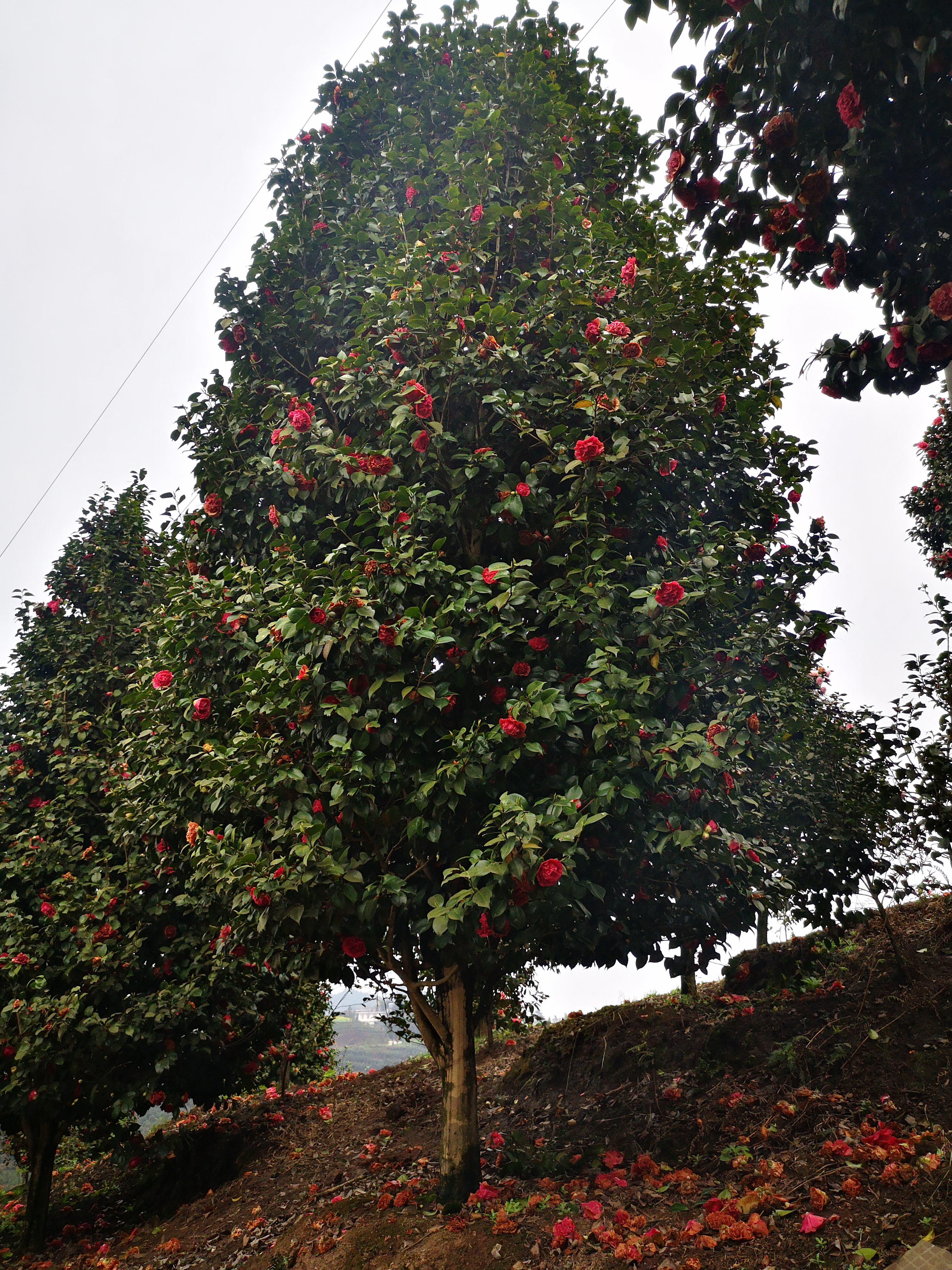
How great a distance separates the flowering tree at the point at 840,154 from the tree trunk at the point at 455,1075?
186 inches

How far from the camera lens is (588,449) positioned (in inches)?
195

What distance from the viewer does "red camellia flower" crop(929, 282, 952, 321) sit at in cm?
288

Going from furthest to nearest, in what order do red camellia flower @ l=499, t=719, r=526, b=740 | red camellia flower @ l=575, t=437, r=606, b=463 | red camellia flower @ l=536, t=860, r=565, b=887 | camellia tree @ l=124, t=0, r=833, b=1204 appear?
red camellia flower @ l=575, t=437, r=606, b=463, camellia tree @ l=124, t=0, r=833, b=1204, red camellia flower @ l=499, t=719, r=526, b=740, red camellia flower @ l=536, t=860, r=565, b=887

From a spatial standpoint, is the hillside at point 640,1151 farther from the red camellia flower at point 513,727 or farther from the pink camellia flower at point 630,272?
the pink camellia flower at point 630,272

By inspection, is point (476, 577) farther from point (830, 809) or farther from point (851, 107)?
point (830, 809)

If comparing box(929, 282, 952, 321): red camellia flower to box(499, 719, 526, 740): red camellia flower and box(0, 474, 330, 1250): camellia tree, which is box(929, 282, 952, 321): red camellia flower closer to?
box(499, 719, 526, 740): red camellia flower

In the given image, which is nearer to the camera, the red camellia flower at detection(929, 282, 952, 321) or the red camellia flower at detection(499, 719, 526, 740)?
the red camellia flower at detection(929, 282, 952, 321)

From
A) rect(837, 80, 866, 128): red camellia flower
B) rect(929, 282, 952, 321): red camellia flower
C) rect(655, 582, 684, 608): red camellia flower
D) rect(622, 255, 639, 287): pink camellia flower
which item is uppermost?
rect(622, 255, 639, 287): pink camellia flower

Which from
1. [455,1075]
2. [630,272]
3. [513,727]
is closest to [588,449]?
[630,272]

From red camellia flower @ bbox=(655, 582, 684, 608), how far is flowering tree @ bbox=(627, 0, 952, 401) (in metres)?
1.46

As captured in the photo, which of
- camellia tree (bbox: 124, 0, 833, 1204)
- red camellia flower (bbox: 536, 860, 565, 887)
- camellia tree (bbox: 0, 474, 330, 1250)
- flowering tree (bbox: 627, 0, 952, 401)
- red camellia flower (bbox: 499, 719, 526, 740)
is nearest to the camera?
flowering tree (bbox: 627, 0, 952, 401)

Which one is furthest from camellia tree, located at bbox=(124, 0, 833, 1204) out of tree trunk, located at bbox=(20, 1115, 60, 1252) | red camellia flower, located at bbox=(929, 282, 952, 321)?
tree trunk, located at bbox=(20, 1115, 60, 1252)

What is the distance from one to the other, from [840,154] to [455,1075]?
5.80 m

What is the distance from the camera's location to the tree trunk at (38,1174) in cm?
877
